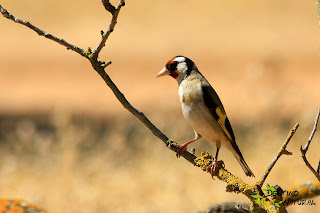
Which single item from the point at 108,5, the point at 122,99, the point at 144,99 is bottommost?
the point at 122,99

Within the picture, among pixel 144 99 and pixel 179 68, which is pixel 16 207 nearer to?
pixel 179 68

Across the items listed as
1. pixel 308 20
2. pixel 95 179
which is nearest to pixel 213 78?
pixel 308 20

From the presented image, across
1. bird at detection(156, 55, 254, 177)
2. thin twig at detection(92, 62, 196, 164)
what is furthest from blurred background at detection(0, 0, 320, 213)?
thin twig at detection(92, 62, 196, 164)

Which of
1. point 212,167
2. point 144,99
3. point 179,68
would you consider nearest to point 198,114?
point 179,68

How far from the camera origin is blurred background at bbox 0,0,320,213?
23.5ft

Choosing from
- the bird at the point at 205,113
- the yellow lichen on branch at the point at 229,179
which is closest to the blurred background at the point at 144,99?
the bird at the point at 205,113

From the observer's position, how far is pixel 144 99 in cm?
1459

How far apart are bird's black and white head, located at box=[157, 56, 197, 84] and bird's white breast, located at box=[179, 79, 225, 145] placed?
221 millimetres

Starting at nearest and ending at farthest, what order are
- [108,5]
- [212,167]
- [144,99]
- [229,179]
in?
[108,5], [229,179], [212,167], [144,99]

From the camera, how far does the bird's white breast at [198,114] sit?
4.07 meters

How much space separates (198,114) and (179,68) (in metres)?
0.45

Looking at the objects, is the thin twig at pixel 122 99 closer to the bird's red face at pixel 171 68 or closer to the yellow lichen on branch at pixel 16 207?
the yellow lichen on branch at pixel 16 207

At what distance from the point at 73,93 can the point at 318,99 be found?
5.70 m

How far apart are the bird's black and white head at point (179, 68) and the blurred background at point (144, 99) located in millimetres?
2055
